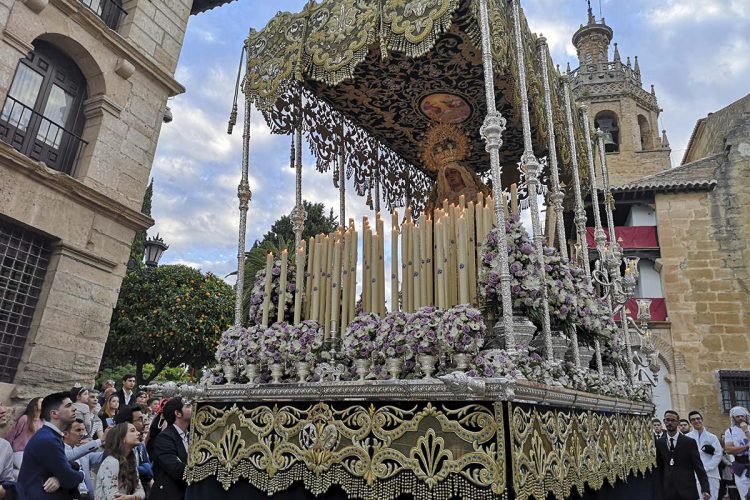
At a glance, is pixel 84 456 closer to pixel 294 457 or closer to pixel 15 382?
pixel 294 457

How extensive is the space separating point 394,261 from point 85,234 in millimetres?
7562

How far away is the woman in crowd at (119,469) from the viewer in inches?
156

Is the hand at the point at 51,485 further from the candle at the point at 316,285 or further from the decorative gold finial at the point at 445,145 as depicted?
the decorative gold finial at the point at 445,145

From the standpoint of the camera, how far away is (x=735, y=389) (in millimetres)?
16703

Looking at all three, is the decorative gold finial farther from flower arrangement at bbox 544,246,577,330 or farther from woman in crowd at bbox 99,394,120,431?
woman in crowd at bbox 99,394,120,431

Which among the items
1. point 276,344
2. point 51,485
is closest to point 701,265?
point 276,344

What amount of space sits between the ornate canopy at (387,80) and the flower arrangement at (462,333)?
223 cm

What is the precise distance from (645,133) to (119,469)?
3258cm

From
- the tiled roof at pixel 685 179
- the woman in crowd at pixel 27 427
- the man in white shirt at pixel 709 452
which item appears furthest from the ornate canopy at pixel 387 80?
the tiled roof at pixel 685 179

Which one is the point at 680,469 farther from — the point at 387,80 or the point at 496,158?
the point at 387,80

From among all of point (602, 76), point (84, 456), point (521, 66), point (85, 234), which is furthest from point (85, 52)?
point (602, 76)

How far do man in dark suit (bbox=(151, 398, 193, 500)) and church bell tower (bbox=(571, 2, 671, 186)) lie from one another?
1055 inches

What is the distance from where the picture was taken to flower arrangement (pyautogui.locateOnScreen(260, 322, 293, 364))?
14.6 ft

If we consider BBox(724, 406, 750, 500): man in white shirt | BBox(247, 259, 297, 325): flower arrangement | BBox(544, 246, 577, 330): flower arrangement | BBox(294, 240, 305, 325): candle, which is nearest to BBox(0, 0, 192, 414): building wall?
BBox(247, 259, 297, 325): flower arrangement
